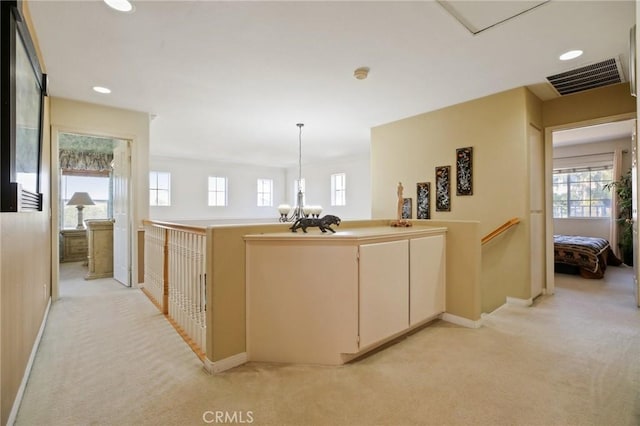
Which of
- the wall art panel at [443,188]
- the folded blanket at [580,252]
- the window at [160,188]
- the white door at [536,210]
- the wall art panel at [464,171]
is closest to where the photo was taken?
the white door at [536,210]

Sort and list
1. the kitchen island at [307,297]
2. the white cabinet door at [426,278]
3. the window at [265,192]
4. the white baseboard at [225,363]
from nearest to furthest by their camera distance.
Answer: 1. the white baseboard at [225,363]
2. the kitchen island at [307,297]
3. the white cabinet door at [426,278]
4. the window at [265,192]

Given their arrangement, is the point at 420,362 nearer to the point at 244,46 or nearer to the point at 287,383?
the point at 287,383

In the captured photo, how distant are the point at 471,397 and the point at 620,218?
266 inches

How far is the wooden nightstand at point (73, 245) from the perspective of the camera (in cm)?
640

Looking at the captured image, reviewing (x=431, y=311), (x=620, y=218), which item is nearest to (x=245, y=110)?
(x=431, y=311)

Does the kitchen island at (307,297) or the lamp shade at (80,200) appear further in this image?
the lamp shade at (80,200)

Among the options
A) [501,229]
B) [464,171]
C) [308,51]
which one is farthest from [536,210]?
[308,51]

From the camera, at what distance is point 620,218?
236 inches

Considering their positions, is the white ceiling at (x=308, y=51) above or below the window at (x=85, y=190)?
above

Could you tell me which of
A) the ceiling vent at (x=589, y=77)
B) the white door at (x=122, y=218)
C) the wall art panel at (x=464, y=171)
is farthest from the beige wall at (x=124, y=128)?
the ceiling vent at (x=589, y=77)

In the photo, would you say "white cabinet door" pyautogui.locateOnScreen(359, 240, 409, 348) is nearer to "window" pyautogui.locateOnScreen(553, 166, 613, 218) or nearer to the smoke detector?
the smoke detector

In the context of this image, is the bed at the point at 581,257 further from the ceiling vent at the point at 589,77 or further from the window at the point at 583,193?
the ceiling vent at the point at 589,77

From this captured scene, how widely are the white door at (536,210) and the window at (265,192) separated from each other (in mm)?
7787

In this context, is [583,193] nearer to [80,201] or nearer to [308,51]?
[308,51]
